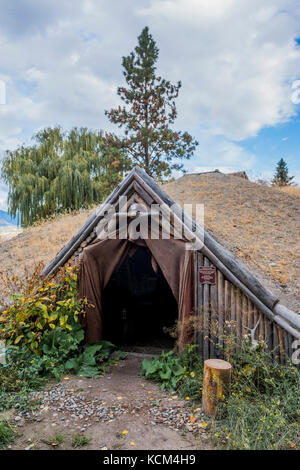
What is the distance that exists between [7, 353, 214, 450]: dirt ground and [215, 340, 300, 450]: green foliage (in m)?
0.28

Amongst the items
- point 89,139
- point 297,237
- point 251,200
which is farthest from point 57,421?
point 89,139

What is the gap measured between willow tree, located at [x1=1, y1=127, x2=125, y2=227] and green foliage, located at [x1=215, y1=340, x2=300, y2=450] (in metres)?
12.8

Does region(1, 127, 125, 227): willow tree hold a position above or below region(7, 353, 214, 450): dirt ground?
above

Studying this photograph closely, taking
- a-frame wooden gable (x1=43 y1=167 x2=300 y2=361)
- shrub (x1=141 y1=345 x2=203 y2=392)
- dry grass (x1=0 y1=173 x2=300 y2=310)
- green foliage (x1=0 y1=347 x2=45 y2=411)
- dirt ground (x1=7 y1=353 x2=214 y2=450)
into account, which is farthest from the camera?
dry grass (x1=0 y1=173 x2=300 y2=310)

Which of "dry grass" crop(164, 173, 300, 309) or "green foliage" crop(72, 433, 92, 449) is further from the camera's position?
"dry grass" crop(164, 173, 300, 309)

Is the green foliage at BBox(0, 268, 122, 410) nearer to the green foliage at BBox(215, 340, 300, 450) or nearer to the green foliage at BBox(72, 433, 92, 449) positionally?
the green foliage at BBox(72, 433, 92, 449)

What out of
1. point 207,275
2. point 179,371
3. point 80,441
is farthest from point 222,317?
point 80,441

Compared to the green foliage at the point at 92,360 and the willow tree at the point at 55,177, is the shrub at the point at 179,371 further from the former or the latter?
the willow tree at the point at 55,177

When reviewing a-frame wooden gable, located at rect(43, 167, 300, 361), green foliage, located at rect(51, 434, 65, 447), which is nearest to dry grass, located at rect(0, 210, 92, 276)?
a-frame wooden gable, located at rect(43, 167, 300, 361)

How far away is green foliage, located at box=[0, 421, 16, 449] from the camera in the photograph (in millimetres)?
3008

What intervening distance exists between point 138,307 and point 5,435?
4.68 meters

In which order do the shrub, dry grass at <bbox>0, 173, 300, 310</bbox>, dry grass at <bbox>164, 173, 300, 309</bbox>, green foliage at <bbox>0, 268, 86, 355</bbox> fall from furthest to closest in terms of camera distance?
1. dry grass at <bbox>0, 173, 300, 310</bbox>
2. dry grass at <bbox>164, 173, 300, 309</bbox>
3. green foliage at <bbox>0, 268, 86, 355</bbox>
4. the shrub

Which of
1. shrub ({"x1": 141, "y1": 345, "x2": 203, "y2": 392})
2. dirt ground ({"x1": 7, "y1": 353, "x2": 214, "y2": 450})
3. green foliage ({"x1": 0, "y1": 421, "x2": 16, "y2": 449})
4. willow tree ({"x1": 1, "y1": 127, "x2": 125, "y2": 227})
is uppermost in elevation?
willow tree ({"x1": 1, "y1": 127, "x2": 125, "y2": 227})
